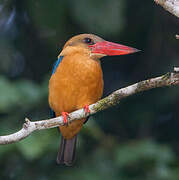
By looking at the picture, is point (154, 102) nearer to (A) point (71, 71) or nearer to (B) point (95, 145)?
(B) point (95, 145)

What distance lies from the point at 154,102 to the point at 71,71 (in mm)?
1757

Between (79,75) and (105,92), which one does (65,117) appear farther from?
(105,92)

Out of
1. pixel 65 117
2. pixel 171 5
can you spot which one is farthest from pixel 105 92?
pixel 171 5

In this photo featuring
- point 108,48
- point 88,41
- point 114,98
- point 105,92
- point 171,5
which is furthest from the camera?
point 105,92

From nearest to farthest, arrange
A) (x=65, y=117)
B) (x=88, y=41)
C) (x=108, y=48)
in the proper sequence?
(x=65, y=117)
(x=108, y=48)
(x=88, y=41)

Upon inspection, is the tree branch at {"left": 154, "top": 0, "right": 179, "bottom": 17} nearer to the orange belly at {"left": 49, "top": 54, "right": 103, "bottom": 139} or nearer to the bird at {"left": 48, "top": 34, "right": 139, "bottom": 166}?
the bird at {"left": 48, "top": 34, "right": 139, "bottom": 166}

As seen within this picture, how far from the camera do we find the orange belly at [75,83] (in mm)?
3988

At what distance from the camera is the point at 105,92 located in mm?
5805

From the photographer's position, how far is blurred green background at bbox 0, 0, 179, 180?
14.5ft

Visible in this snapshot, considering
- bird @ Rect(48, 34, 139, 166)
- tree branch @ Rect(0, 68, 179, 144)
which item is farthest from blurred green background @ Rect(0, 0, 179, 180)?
tree branch @ Rect(0, 68, 179, 144)

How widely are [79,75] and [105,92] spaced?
72.4 inches

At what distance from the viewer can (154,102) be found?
18.0ft

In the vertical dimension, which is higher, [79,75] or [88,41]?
[88,41]

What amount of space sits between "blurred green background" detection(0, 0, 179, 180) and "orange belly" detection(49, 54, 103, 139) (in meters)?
0.36
